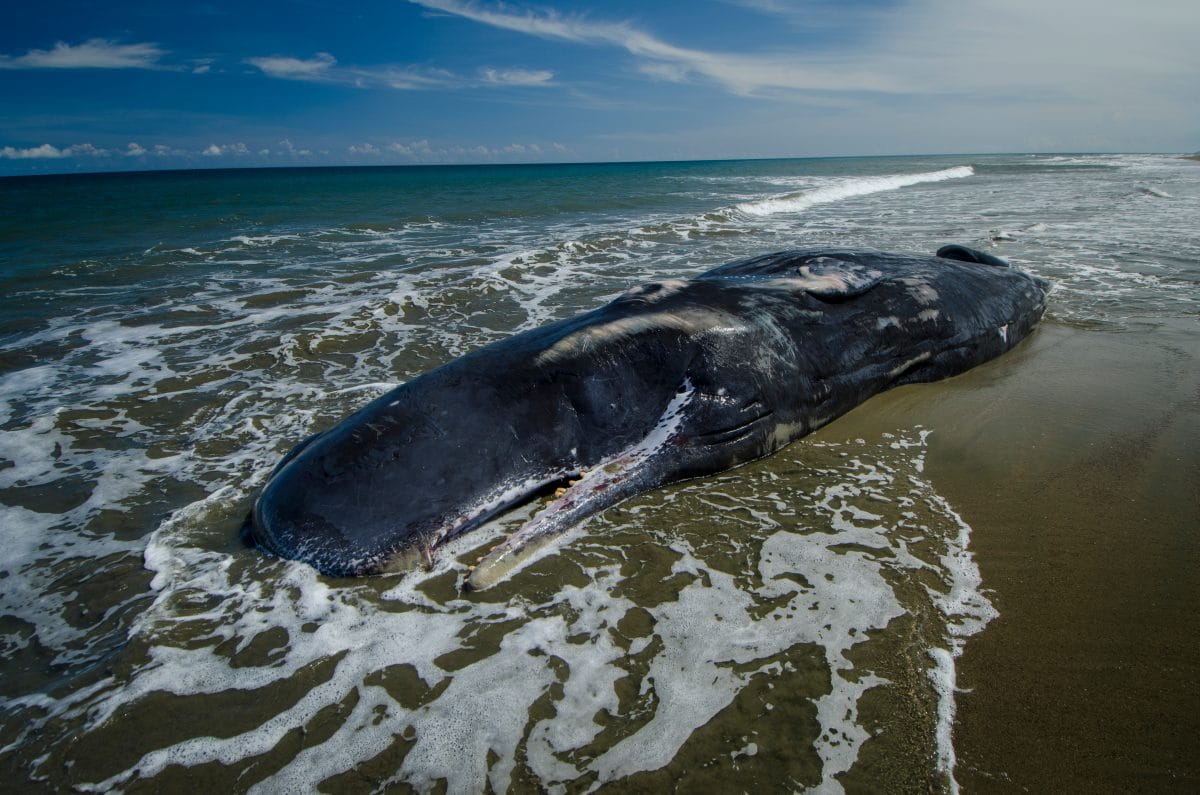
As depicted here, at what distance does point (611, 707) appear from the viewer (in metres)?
2.40

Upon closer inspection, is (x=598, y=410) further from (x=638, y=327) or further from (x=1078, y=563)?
(x=1078, y=563)

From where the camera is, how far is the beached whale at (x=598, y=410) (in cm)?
320

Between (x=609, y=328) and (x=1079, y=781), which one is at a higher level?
(x=609, y=328)

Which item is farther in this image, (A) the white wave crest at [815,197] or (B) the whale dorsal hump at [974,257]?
(A) the white wave crest at [815,197]

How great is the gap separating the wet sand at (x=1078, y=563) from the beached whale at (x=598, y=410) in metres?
0.79

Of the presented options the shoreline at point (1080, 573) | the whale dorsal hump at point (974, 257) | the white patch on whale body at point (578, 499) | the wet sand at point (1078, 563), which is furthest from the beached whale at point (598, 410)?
the whale dorsal hump at point (974, 257)

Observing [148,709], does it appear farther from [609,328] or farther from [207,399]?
[207,399]

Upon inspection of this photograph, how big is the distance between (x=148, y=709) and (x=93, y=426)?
144 inches

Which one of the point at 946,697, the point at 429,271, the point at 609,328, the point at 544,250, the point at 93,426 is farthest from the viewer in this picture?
the point at 544,250

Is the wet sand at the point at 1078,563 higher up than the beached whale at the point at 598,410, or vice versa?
the beached whale at the point at 598,410

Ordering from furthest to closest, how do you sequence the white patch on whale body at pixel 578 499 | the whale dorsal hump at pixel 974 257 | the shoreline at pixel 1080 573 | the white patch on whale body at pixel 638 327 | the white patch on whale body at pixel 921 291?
the whale dorsal hump at pixel 974 257
the white patch on whale body at pixel 921 291
the white patch on whale body at pixel 638 327
the white patch on whale body at pixel 578 499
the shoreline at pixel 1080 573

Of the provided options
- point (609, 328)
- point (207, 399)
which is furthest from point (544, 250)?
point (609, 328)

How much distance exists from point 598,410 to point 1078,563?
7.98ft

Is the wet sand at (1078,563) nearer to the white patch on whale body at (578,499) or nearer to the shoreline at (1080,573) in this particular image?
the shoreline at (1080,573)
